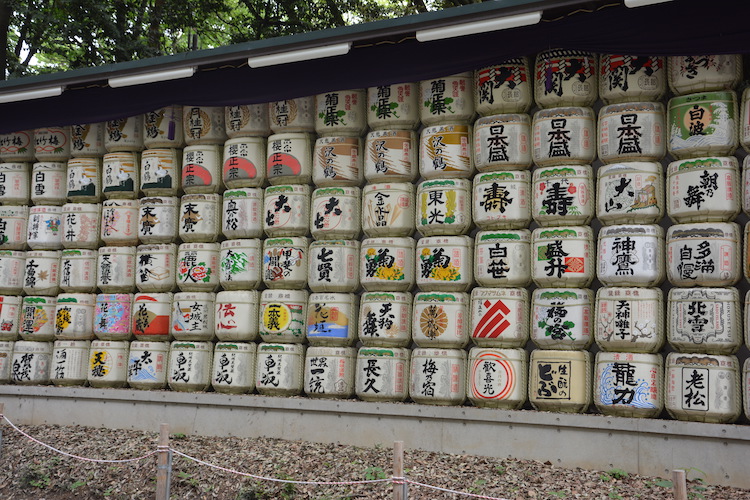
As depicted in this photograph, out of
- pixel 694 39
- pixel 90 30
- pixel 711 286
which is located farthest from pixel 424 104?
pixel 90 30

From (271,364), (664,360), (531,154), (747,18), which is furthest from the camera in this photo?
(271,364)

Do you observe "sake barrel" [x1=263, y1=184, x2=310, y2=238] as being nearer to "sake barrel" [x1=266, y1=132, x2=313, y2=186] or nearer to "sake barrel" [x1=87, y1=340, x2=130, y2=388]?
"sake barrel" [x1=266, y1=132, x2=313, y2=186]

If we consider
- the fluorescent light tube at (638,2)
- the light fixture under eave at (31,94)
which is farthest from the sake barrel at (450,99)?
the light fixture under eave at (31,94)

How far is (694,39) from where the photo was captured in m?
6.90

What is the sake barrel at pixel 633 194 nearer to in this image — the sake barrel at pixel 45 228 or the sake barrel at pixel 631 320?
the sake barrel at pixel 631 320

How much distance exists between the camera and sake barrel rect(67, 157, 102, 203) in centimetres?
977

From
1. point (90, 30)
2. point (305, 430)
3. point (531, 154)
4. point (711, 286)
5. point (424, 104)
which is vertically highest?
point (90, 30)

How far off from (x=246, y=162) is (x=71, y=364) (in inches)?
117

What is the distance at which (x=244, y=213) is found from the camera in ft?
29.5

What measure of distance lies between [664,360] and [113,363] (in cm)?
565

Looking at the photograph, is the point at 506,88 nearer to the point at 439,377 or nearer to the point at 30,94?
the point at 439,377

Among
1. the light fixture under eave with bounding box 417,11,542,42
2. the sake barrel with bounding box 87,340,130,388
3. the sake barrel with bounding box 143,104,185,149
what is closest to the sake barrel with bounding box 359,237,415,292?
the light fixture under eave with bounding box 417,11,542,42

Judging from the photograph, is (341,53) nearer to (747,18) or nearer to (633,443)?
(747,18)

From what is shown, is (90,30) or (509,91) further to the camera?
(90,30)
